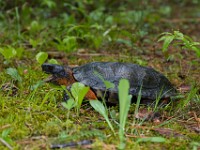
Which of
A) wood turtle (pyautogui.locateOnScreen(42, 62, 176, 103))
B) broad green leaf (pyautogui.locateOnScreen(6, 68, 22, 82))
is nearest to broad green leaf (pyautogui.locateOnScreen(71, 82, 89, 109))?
wood turtle (pyautogui.locateOnScreen(42, 62, 176, 103))

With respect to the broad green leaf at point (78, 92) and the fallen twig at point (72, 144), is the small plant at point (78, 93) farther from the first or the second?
the fallen twig at point (72, 144)

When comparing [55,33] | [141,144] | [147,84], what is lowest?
[141,144]

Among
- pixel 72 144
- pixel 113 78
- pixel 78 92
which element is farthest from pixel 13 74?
pixel 72 144

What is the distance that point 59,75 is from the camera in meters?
3.28

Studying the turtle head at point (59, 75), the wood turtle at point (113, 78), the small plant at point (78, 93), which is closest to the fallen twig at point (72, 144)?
the small plant at point (78, 93)

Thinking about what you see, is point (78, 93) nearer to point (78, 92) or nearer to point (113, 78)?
point (78, 92)

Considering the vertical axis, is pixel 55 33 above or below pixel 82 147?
above

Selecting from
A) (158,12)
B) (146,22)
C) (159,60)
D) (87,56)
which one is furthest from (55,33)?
(158,12)

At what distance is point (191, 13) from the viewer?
8.78 metres

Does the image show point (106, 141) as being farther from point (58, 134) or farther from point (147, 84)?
point (147, 84)

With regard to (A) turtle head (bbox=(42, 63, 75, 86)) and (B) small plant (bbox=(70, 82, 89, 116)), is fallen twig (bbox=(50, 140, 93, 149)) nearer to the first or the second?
(B) small plant (bbox=(70, 82, 89, 116))

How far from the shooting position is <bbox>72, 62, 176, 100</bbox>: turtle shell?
3025 mm

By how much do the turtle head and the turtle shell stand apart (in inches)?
3.0

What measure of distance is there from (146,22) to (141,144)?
5.02m
